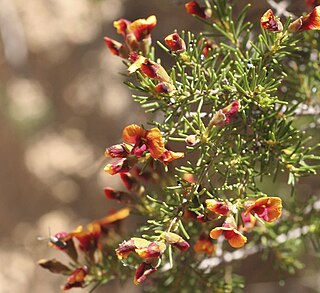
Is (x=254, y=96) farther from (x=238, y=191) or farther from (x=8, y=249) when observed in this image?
(x=8, y=249)

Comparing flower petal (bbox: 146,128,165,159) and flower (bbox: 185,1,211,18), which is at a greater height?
flower (bbox: 185,1,211,18)

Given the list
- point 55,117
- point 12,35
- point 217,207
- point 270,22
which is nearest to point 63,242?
point 217,207

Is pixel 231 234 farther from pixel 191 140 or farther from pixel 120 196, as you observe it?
pixel 120 196

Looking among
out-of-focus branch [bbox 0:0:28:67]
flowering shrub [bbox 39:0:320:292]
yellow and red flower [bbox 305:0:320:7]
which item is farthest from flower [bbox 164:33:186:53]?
out-of-focus branch [bbox 0:0:28:67]

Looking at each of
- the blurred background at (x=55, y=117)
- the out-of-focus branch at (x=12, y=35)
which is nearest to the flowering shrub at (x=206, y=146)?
the blurred background at (x=55, y=117)

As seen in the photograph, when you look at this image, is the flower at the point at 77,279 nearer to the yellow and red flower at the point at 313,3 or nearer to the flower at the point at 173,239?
the flower at the point at 173,239

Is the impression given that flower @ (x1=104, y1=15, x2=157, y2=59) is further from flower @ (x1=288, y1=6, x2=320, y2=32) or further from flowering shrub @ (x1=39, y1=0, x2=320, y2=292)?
flower @ (x1=288, y1=6, x2=320, y2=32)
